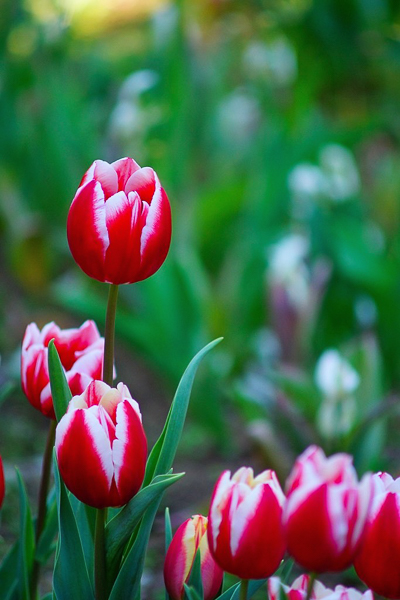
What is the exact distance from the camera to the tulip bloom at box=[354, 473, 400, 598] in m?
0.55

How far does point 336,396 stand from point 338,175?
882 mm

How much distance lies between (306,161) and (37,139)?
0.75 m

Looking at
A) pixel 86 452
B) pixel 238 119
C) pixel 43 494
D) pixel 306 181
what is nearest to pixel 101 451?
pixel 86 452

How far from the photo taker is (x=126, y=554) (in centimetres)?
65

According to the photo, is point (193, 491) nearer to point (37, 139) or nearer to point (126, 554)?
point (126, 554)

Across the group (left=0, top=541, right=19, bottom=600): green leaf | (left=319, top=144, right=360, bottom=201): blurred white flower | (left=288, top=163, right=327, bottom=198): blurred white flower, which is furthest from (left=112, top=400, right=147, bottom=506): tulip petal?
(left=319, top=144, right=360, bottom=201): blurred white flower

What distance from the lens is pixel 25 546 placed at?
2.35ft

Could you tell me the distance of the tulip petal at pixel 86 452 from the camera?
0.53m

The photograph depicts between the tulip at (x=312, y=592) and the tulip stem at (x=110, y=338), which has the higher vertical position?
the tulip stem at (x=110, y=338)

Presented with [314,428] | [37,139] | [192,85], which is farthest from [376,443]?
[192,85]

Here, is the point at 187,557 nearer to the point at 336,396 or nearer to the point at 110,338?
the point at 110,338

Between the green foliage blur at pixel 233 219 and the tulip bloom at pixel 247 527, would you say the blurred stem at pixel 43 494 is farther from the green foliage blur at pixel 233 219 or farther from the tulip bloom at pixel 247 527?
the green foliage blur at pixel 233 219

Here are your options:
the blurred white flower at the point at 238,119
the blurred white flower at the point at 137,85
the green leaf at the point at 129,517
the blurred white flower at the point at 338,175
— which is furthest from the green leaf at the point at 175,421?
the blurred white flower at the point at 238,119

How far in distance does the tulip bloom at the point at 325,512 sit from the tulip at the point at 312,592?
0.08 m
